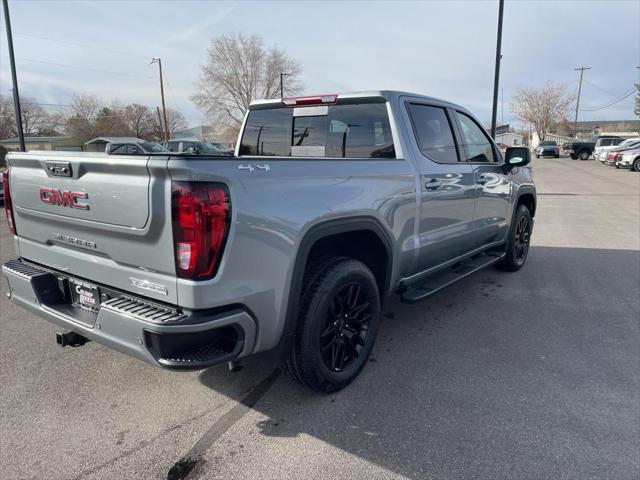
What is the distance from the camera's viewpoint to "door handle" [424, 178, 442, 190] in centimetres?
359

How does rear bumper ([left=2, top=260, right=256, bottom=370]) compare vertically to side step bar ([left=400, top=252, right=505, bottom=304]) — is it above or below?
above

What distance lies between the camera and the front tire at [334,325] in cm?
268

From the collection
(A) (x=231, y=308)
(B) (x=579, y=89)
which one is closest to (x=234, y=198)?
(A) (x=231, y=308)

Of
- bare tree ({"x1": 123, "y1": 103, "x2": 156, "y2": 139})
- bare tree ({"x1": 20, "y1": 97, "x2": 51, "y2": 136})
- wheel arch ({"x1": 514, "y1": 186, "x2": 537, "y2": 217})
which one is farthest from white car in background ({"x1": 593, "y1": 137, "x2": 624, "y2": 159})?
bare tree ({"x1": 20, "y1": 97, "x2": 51, "y2": 136})

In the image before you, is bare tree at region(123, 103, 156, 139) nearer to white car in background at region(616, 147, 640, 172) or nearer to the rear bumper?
white car in background at region(616, 147, 640, 172)

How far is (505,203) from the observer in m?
5.21

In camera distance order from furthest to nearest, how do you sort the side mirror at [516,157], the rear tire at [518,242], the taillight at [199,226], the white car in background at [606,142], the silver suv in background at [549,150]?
the silver suv in background at [549,150] < the white car in background at [606,142] < the rear tire at [518,242] < the side mirror at [516,157] < the taillight at [199,226]

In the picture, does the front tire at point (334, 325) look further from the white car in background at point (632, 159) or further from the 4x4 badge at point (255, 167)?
the white car in background at point (632, 159)

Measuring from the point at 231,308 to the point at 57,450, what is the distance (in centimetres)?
129

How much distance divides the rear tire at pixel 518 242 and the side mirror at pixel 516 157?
819mm

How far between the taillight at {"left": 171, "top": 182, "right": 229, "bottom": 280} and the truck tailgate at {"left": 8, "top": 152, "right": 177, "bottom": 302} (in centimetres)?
5

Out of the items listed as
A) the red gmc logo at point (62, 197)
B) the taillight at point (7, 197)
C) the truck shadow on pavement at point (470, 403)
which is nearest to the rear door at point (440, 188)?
the truck shadow on pavement at point (470, 403)

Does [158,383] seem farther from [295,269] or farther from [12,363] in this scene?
[295,269]

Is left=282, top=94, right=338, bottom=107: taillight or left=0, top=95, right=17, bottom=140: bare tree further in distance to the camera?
left=0, top=95, right=17, bottom=140: bare tree
